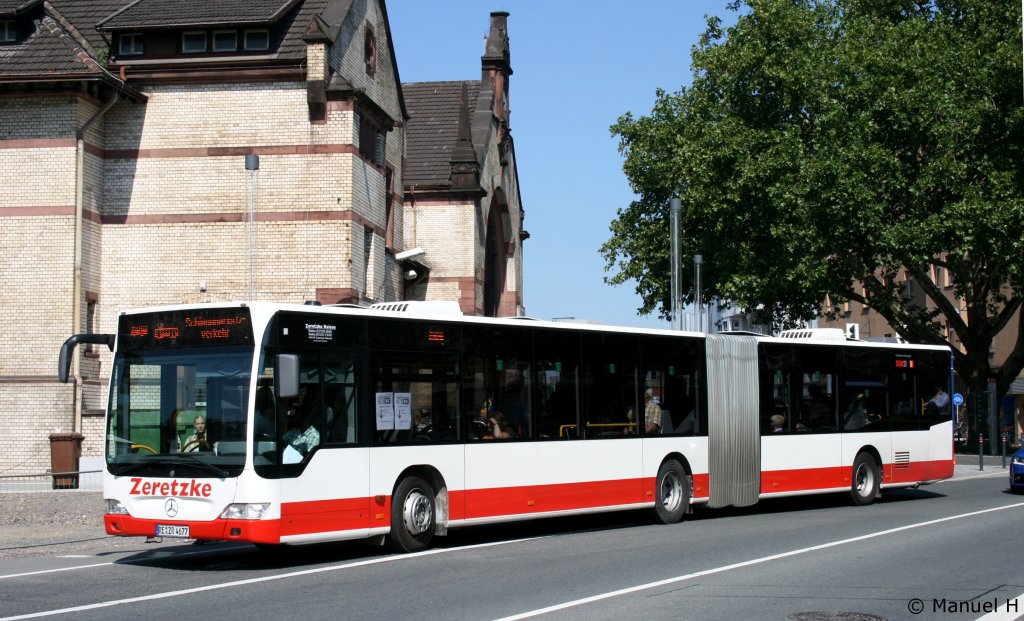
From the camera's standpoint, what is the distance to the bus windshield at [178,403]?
13156 mm

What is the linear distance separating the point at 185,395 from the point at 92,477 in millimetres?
9080

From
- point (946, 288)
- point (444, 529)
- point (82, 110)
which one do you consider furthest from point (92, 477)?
point (946, 288)

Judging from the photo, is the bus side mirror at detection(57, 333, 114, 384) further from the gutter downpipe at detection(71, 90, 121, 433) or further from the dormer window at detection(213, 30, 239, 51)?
the dormer window at detection(213, 30, 239, 51)

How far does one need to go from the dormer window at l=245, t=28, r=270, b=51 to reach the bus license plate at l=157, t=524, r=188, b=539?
19.4 m

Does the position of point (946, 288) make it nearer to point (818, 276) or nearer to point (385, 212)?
point (818, 276)

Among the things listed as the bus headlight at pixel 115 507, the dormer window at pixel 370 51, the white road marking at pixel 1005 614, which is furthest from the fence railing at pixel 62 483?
the dormer window at pixel 370 51

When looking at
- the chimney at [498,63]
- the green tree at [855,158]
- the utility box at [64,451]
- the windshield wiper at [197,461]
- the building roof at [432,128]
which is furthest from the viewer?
the chimney at [498,63]

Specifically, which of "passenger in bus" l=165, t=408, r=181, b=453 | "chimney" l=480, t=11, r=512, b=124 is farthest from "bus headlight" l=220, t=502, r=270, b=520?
"chimney" l=480, t=11, r=512, b=124

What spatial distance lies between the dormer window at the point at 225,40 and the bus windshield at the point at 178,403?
17.9 m

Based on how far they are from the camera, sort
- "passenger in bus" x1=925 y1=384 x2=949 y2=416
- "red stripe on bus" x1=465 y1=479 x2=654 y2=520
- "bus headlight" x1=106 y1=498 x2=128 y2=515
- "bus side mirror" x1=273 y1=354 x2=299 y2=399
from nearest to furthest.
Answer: "bus side mirror" x1=273 y1=354 x2=299 y2=399 → "bus headlight" x1=106 y1=498 x2=128 y2=515 → "red stripe on bus" x1=465 y1=479 x2=654 y2=520 → "passenger in bus" x1=925 y1=384 x2=949 y2=416

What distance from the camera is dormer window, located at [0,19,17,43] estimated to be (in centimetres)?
3005

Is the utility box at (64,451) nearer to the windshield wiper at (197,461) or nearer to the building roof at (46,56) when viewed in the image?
the building roof at (46,56)

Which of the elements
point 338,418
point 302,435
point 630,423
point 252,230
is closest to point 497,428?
point 338,418

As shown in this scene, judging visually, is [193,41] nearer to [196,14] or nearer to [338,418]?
[196,14]
